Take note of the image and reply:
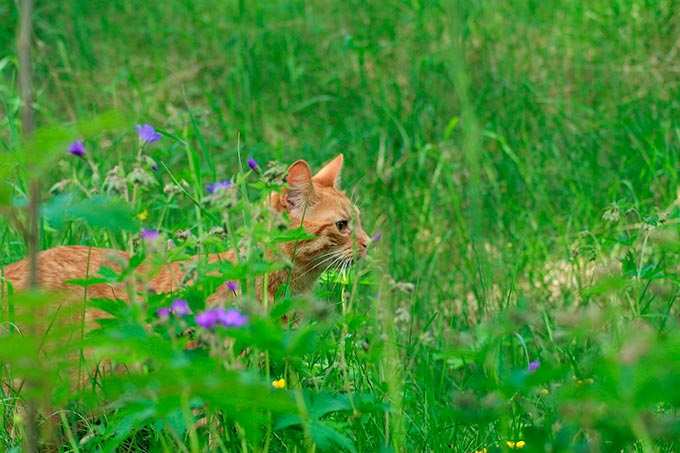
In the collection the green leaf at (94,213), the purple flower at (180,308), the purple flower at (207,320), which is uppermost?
the green leaf at (94,213)

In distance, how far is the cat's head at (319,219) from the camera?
394 cm

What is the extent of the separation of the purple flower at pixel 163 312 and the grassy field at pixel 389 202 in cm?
3

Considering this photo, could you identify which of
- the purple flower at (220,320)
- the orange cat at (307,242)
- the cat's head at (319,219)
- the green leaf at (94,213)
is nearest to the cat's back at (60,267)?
the orange cat at (307,242)

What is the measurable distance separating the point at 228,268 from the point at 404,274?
225 centimetres

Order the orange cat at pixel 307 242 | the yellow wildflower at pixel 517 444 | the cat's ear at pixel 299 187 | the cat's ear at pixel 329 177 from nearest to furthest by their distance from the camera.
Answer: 1. the yellow wildflower at pixel 517 444
2. the orange cat at pixel 307 242
3. the cat's ear at pixel 299 187
4. the cat's ear at pixel 329 177

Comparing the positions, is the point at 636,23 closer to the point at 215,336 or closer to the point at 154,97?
the point at 154,97

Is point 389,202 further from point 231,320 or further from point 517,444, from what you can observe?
point 231,320

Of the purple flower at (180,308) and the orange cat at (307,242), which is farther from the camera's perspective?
the orange cat at (307,242)

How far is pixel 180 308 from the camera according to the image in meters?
2.33

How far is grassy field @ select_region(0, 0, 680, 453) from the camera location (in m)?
2.08

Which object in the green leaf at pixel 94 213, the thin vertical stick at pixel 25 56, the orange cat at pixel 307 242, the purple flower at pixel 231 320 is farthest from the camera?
the orange cat at pixel 307 242

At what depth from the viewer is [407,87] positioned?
20.7 feet

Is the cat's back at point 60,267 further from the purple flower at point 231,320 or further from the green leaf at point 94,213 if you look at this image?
the green leaf at point 94,213

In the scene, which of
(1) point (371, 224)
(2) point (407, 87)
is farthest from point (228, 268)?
(2) point (407, 87)
